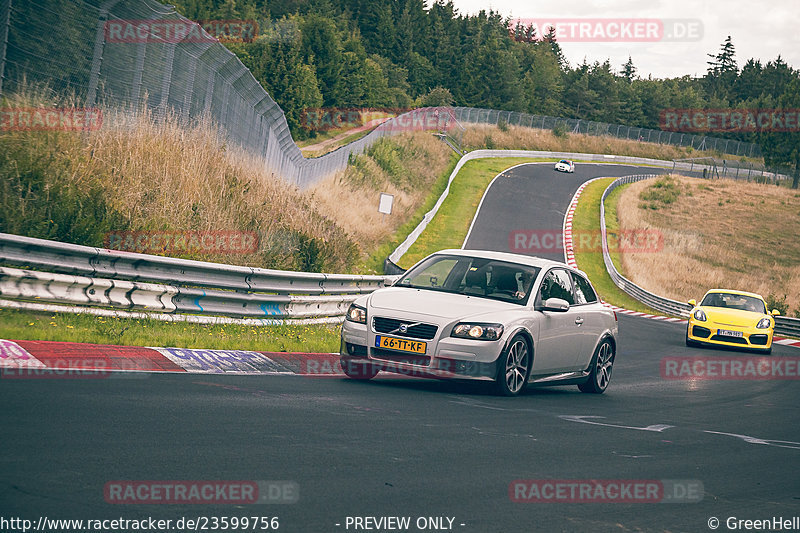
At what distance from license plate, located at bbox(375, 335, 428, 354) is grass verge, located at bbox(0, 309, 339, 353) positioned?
2.39m

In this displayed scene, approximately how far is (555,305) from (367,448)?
4.83m

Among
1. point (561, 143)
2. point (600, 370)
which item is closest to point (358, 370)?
point (600, 370)

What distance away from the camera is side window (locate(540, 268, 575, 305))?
11.5 meters

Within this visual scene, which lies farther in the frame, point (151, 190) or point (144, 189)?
point (151, 190)

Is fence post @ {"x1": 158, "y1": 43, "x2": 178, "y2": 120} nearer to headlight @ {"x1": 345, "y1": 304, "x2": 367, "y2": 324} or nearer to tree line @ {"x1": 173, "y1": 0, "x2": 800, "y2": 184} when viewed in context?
headlight @ {"x1": 345, "y1": 304, "x2": 367, "y2": 324}

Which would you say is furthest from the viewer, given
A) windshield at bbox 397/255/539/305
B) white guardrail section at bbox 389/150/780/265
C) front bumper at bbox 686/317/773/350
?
white guardrail section at bbox 389/150/780/265

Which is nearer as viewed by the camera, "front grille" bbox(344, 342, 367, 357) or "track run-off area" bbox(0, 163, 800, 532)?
"track run-off area" bbox(0, 163, 800, 532)

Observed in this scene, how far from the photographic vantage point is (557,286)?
1182cm

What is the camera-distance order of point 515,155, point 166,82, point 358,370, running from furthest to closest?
point 515,155, point 166,82, point 358,370

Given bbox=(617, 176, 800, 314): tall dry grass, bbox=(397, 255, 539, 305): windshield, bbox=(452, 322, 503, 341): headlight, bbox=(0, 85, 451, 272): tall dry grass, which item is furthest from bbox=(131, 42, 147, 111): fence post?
bbox=(617, 176, 800, 314): tall dry grass

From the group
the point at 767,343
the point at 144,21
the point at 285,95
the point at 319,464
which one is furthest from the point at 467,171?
the point at 319,464

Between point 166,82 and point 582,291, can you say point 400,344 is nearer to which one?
point 582,291

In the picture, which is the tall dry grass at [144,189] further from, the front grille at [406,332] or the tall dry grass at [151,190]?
the front grille at [406,332]

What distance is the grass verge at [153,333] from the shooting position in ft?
32.4
